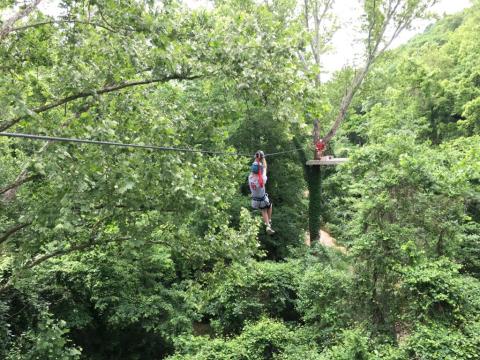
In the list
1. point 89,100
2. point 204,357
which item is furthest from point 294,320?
point 89,100

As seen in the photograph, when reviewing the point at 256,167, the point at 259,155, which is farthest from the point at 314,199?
the point at 259,155

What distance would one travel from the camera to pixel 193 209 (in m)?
5.93

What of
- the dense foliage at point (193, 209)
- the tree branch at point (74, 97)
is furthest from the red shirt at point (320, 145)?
the tree branch at point (74, 97)

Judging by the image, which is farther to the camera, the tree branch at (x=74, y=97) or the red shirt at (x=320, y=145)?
the red shirt at (x=320, y=145)

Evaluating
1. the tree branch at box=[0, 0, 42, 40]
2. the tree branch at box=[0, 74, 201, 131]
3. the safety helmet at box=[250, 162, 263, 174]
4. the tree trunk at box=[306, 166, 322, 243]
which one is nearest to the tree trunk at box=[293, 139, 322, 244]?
the tree trunk at box=[306, 166, 322, 243]

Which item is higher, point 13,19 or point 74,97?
point 13,19

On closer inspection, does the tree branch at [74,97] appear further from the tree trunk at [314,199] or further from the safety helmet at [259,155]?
the tree trunk at [314,199]

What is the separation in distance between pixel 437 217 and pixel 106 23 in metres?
8.22

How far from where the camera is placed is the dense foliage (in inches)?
217

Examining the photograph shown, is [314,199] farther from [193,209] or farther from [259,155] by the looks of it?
[193,209]

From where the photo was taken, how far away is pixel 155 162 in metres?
5.81

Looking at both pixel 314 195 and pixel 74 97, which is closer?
pixel 74 97

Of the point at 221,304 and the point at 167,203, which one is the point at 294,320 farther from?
the point at 167,203

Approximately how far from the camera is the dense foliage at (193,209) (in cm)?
552
